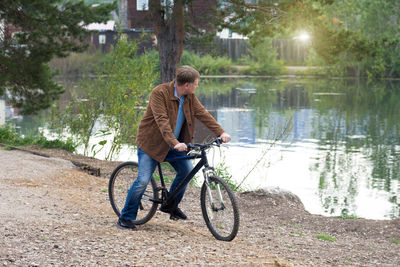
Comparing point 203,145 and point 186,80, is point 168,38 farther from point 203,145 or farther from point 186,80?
point 203,145

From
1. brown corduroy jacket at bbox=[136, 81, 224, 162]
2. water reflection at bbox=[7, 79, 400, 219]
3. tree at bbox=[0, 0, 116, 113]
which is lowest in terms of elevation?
water reflection at bbox=[7, 79, 400, 219]

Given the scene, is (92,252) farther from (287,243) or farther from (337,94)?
(337,94)

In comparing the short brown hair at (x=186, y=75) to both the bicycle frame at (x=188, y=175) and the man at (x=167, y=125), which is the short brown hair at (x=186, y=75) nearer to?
the man at (x=167, y=125)

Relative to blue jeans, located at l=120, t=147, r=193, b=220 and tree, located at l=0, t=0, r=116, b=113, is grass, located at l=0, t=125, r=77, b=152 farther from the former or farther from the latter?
blue jeans, located at l=120, t=147, r=193, b=220

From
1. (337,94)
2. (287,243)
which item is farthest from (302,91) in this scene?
(287,243)

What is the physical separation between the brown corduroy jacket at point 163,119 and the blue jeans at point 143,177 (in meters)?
0.11

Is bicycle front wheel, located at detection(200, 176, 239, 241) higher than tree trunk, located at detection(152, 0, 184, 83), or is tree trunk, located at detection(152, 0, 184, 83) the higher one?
tree trunk, located at detection(152, 0, 184, 83)

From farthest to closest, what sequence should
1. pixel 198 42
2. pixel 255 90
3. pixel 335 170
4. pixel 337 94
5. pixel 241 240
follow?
pixel 255 90
pixel 337 94
pixel 198 42
pixel 335 170
pixel 241 240

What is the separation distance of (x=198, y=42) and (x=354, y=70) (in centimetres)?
3529

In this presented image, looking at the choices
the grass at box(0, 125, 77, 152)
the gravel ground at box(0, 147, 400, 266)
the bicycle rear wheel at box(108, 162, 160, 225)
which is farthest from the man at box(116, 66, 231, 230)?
the grass at box(0, 125, 77, 152)

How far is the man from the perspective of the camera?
5625mm

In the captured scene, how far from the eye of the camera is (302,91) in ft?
113

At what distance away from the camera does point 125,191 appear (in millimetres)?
6812

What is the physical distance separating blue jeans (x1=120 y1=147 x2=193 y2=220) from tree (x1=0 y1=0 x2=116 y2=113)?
7.35 m
